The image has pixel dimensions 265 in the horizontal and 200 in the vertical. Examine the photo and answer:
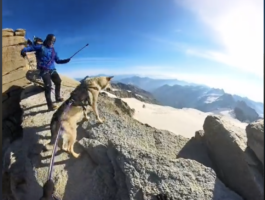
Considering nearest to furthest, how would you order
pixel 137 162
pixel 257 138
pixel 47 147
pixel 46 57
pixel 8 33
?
pixel 257 138 < pixel 137 162 < pixel 47 147 < pixel 46 57 < pixel 8 33

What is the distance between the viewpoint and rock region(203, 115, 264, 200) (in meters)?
2.08

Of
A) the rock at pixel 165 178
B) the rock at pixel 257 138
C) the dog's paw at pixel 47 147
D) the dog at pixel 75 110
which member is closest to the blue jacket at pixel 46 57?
the dog at pixel 75 110

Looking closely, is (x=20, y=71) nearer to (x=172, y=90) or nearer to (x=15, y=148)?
(x=15, y=148)

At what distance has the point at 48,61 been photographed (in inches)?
119

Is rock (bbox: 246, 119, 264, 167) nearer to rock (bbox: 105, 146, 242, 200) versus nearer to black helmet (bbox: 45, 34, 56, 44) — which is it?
rock (bbox: 105, 146, 242, 200)

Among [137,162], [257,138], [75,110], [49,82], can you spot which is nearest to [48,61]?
[49,82]

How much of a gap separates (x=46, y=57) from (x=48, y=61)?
1.7 inches

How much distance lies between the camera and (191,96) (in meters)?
2.77

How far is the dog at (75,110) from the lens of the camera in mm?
2469

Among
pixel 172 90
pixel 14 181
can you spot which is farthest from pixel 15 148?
pixel 172 90

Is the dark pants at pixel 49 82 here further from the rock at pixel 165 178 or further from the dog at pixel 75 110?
the rock at pixel 165 178

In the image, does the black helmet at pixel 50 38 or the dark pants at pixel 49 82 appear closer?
the black helmet at pixel 50 38

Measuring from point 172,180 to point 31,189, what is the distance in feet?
3.80

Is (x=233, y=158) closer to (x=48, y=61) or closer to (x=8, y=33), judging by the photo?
(x=48, y=61)
